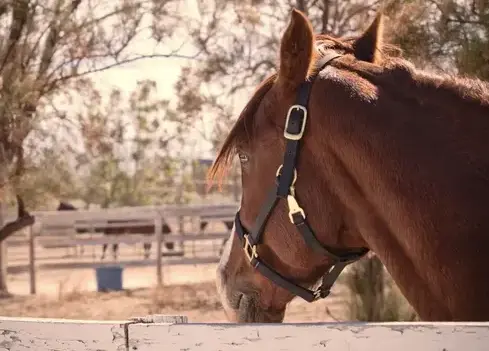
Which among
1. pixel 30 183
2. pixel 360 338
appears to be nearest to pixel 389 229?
pixel 360 338

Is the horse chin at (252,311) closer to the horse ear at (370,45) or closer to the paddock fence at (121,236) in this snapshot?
the horse ear at (370,45)

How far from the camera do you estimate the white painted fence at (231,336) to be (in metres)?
1.51

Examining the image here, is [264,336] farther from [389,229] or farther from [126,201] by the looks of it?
[126,201]

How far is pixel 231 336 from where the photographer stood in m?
1.66

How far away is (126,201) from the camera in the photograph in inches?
998

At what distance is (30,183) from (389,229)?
5517 mm

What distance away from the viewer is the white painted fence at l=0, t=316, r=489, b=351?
1.51 m

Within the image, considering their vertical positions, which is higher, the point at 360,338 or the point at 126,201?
the point at 360,338

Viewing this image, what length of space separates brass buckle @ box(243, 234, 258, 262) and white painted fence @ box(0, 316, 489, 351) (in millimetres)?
523

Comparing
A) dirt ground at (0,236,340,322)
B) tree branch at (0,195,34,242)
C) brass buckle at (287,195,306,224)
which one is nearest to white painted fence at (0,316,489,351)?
brass buckle at (287,195,306,224)

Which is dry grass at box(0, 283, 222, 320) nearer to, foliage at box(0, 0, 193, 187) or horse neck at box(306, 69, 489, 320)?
foliage at box(0, 0, 193, 187)

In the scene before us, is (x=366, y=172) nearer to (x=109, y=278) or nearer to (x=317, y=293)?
(x=317, y=293)

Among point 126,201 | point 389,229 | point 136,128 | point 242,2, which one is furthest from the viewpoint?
point 126,201

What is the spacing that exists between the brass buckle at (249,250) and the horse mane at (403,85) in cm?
32
